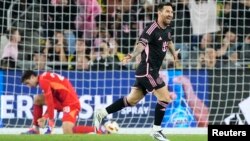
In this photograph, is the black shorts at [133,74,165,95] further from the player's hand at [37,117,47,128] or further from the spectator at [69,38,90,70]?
the spectator at [69,38,90,70]

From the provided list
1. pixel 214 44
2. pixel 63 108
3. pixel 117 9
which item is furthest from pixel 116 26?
pixel 63 108

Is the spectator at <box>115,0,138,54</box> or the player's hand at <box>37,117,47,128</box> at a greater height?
the spectator at <box>115,0,138,54</box>

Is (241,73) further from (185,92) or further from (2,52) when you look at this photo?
(2,52)

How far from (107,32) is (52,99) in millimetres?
→ 3739

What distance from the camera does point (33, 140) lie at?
1166 cm

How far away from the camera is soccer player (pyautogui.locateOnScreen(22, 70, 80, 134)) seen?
14.1 meters

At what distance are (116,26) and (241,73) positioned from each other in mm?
2691

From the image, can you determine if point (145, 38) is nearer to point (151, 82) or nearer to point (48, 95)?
point (151, 82)

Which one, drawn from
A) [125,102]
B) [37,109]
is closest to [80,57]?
[37,109]

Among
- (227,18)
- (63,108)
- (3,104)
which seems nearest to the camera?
(63,108)

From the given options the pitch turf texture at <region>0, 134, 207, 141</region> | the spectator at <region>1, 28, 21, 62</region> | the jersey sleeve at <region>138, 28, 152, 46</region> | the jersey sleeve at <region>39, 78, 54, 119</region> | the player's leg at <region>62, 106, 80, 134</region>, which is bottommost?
the player's leg at <region>62, 106, 80, 134</region>

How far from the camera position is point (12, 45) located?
1723 centimetres

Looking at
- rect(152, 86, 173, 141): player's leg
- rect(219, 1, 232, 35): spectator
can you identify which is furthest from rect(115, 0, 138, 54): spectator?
rect(152, 86, 173, 141): player's leg

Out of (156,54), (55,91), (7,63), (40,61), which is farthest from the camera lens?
(40,61)
